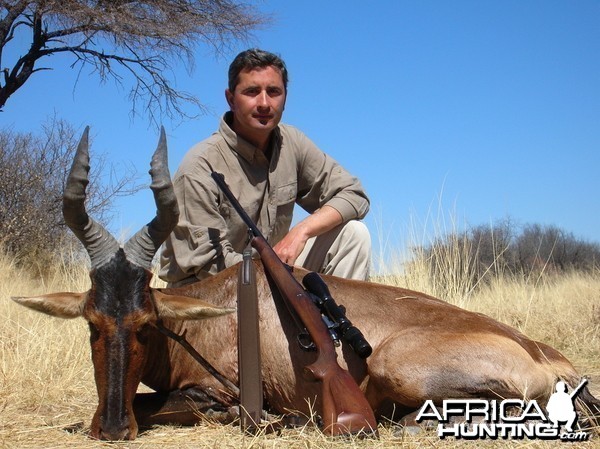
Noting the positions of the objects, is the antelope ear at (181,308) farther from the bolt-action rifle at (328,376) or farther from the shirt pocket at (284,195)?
the shirt pocket at (284,195)

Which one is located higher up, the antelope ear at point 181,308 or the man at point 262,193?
the man at point 262,193

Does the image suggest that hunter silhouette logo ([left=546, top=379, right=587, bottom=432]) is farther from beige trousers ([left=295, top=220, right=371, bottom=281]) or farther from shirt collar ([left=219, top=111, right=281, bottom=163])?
shirt collar ([left=219, top=111, right=281, bottom=163])

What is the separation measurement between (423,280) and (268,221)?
12.2ft

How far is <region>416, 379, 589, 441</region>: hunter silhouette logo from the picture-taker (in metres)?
3.91

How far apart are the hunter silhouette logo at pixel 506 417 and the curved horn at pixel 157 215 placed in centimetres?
182

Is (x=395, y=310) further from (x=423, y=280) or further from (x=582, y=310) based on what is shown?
(x=582, y=310)

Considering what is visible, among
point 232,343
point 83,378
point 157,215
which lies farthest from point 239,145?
point 83,378

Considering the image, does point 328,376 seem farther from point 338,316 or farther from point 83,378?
point 83,378

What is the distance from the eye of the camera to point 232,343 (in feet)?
15.3

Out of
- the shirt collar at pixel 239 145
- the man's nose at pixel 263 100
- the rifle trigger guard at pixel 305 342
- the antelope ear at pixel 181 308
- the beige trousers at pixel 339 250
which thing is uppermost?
the man's nose at pixel 263 100

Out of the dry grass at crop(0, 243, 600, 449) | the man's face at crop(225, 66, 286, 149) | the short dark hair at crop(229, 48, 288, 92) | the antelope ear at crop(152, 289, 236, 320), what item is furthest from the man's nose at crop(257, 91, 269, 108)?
the dry grass at crop(0, 243, 600, 449)

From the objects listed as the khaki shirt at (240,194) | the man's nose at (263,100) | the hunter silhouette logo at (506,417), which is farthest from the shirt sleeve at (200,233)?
the hunter silhouette logo at (506,417)

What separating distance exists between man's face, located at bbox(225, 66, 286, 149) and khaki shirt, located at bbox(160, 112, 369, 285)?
160mm

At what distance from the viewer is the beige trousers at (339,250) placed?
6.33 meters
